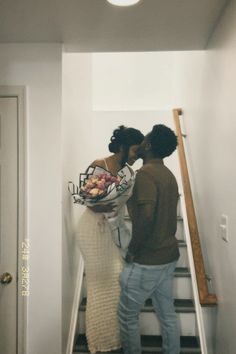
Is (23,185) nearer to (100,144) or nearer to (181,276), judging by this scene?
(181,276)

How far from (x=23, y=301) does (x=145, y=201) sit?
920 mm

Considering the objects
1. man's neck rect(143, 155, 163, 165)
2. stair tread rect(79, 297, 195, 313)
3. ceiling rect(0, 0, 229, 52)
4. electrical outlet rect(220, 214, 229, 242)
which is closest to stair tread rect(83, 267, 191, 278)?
stair tread rect(79, 297, 195, 313)

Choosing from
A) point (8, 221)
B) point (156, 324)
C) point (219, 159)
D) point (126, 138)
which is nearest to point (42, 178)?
point (8, 221)

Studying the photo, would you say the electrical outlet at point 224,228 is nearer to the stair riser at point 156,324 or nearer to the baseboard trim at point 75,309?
the stair riser at point 156,324

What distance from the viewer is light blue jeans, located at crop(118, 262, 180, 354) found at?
1990 mm

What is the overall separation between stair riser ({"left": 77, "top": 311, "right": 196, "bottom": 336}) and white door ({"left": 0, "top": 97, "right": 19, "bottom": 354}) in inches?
24.0

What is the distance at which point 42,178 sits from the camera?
6.68 feet

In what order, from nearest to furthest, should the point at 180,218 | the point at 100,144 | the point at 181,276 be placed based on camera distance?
the point at 181,276 → the point at 180,218 → the point at 100,144

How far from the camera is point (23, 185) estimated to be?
2020mm

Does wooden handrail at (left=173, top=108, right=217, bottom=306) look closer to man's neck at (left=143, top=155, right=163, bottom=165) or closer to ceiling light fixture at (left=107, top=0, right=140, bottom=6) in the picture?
man's neck at (left=143, top=155, right=163, bottom=165)

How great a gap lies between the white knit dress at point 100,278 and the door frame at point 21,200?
360 mm

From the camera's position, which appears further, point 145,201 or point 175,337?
point 175,337

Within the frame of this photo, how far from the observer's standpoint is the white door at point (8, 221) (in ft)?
6.59

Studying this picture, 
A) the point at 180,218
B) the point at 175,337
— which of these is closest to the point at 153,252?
the point at 175,337
